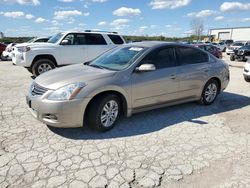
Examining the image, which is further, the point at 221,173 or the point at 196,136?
the point at 196,136

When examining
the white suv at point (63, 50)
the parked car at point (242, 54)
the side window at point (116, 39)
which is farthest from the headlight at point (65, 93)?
the parked car at point (242, 54)

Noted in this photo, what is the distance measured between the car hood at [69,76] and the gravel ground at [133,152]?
839 mm

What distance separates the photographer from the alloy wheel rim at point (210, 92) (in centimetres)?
578

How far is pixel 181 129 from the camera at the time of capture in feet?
14.4

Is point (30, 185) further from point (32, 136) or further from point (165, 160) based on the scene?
point (165, 160)

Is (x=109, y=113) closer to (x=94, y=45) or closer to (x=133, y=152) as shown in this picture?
(x=133, y=152)

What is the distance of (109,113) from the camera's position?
13.5 feet

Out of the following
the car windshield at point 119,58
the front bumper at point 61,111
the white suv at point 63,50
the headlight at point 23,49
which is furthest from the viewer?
the white suv at point 63,50

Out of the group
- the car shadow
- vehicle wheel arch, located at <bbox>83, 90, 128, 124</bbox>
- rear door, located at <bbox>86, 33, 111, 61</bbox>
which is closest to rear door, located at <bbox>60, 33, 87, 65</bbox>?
rear door, located at <bbox>86, 33, 111, 61</bbox>

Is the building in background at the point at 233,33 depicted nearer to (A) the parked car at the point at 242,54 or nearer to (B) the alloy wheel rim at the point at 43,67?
(A) the parked car at the point at 242,54

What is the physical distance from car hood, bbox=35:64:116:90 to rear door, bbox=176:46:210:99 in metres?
1.71

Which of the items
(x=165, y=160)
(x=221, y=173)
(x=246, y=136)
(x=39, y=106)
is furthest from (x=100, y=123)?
(x=246, y=136)

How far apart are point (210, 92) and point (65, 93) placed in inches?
146

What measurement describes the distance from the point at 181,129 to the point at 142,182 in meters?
1.81
